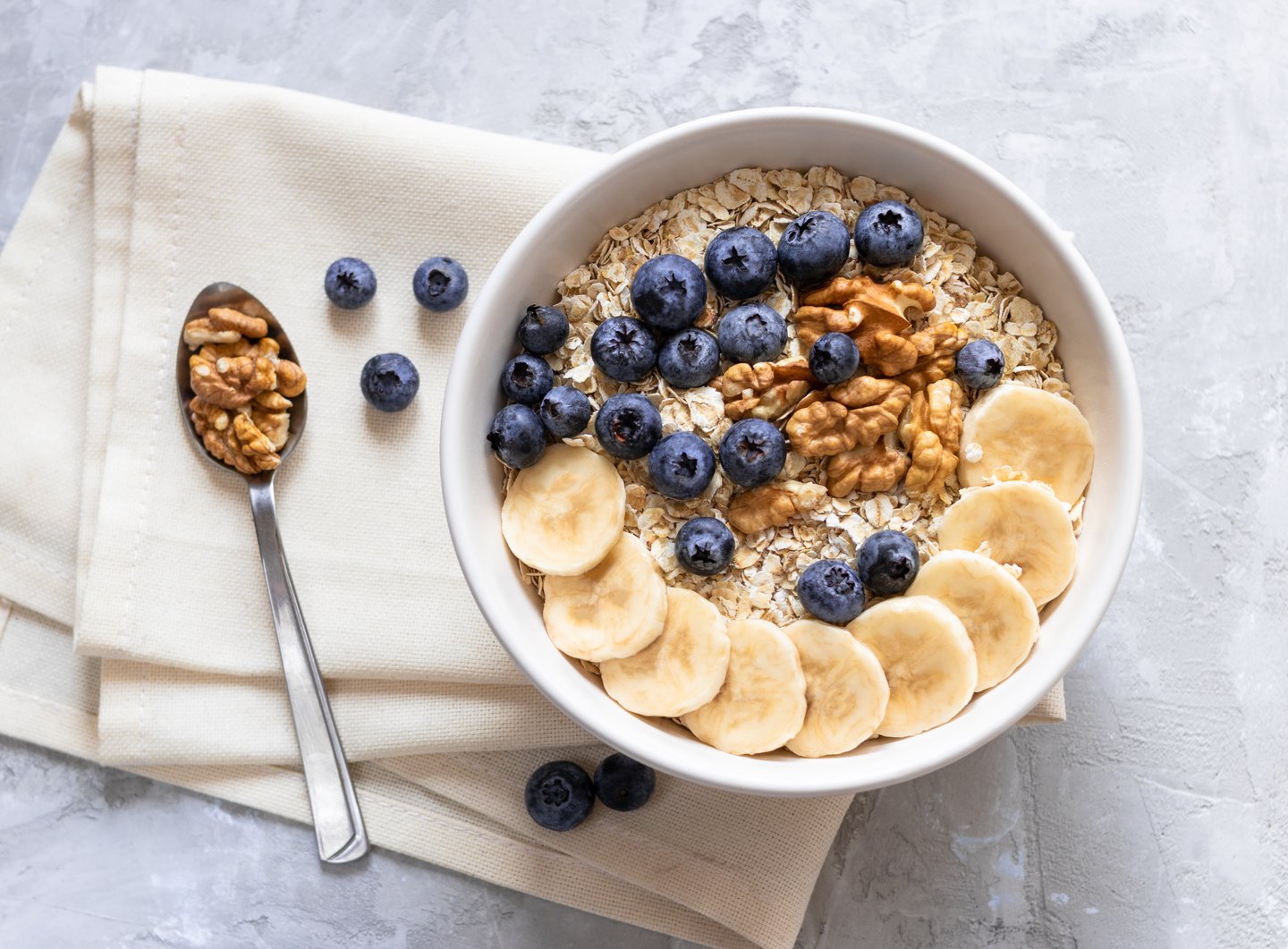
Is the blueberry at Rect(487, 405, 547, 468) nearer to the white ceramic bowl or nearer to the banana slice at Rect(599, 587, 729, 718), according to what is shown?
the white ceramic bowl

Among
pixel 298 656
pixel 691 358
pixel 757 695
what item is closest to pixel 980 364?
pixel 691 358

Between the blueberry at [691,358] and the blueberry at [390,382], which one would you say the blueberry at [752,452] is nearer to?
the blueberry at [691,358]

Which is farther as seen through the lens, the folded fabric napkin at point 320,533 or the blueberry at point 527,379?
the folded fabric napkin at point 320,533

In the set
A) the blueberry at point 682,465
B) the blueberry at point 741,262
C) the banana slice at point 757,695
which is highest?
the blueberry at point 741,262

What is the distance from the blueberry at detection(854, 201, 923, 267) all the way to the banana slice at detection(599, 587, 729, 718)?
0.48 m

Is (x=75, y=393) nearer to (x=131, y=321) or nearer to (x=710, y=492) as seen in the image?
(x=131, y=321)

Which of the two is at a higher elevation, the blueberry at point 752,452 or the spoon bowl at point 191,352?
the blueberry at point 752,452

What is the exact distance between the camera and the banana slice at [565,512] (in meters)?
1.33

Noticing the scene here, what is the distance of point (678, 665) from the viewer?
4.37ft

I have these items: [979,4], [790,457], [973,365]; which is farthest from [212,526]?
[979,4]

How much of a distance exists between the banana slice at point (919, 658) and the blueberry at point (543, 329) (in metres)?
0.52

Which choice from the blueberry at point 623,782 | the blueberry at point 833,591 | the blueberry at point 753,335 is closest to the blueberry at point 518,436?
the blueberry at point 753,335

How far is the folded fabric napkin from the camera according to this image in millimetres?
1616

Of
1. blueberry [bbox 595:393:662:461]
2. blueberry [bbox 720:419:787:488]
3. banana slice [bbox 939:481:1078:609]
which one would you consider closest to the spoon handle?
blueberry [bbox 595:393:662:461]
